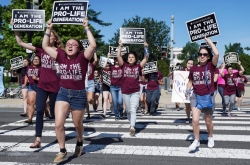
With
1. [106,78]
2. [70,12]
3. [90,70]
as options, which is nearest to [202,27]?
[70,12]

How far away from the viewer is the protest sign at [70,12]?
7383mm

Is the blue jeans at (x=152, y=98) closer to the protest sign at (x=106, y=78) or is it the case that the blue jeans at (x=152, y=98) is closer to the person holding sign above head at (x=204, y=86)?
→ the protest sign at (x=106, y=78)

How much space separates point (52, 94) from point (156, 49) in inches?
2610

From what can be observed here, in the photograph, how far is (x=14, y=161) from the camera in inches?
205

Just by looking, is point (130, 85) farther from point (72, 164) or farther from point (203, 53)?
point (72, 164)

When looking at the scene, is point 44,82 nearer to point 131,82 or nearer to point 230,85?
point 131,82

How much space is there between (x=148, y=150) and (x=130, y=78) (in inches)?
89.9

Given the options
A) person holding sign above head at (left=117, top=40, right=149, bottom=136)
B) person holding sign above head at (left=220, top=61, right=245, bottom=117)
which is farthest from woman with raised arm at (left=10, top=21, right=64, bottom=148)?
person holding sign above head at (left=220, top=61, right=245, bottom=117)

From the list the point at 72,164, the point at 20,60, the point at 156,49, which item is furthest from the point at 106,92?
the point at 156,49

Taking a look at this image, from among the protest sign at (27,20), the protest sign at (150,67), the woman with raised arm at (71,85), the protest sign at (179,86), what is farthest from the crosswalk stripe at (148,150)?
the protest sign at (150,67)

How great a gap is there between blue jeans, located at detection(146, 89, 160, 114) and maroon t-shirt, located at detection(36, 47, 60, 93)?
5.70 m

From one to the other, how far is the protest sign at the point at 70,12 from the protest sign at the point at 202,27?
2.83 m

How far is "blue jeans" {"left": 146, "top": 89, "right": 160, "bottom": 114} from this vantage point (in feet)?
37.7

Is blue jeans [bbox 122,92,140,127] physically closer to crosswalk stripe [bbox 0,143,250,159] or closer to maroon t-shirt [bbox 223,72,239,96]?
crosswalk stripe [bbox 0,143,250,159]
